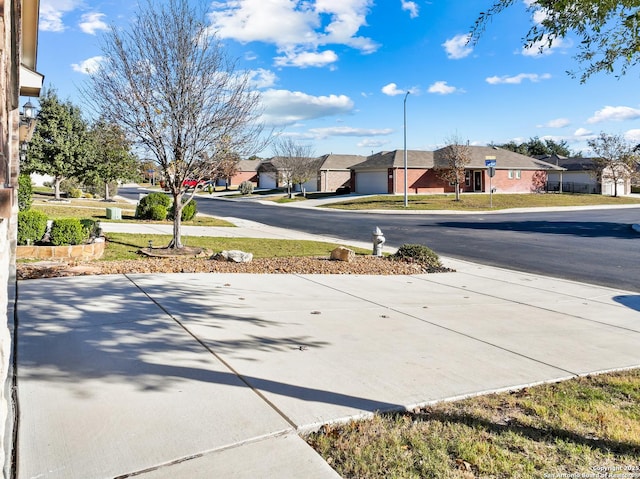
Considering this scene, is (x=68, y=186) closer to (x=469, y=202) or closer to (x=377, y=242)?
(x=469, y=202)

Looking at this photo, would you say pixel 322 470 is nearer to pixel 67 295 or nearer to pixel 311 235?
pixel 67 295

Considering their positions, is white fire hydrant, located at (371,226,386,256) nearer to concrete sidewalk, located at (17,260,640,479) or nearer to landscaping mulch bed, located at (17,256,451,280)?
landscaping mulch bed, located at (17,256,451,280)

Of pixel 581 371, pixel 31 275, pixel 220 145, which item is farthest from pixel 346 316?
pixel 220 145

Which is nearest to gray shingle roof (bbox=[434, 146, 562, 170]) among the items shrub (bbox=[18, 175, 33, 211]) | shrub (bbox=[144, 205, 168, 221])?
shrub (bbox=[144, 205, 168, 221])

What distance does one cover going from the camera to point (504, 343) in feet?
19.1

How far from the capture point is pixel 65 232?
10.8 metres

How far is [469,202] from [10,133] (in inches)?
1531

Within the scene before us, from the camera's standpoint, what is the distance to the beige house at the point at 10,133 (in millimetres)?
1958

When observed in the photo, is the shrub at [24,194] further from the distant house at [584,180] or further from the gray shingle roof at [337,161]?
the distant house at [584,180]

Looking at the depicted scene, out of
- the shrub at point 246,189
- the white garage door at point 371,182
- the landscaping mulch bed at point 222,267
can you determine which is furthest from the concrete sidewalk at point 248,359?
the shrub at point 246,189

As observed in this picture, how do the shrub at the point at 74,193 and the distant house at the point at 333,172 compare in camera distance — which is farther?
the distant house at the point at 333,172

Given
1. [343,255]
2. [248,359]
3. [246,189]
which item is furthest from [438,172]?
[248,359]

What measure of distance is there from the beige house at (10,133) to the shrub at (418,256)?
7.94 metres

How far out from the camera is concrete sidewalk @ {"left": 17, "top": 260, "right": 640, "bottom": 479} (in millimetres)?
3195
